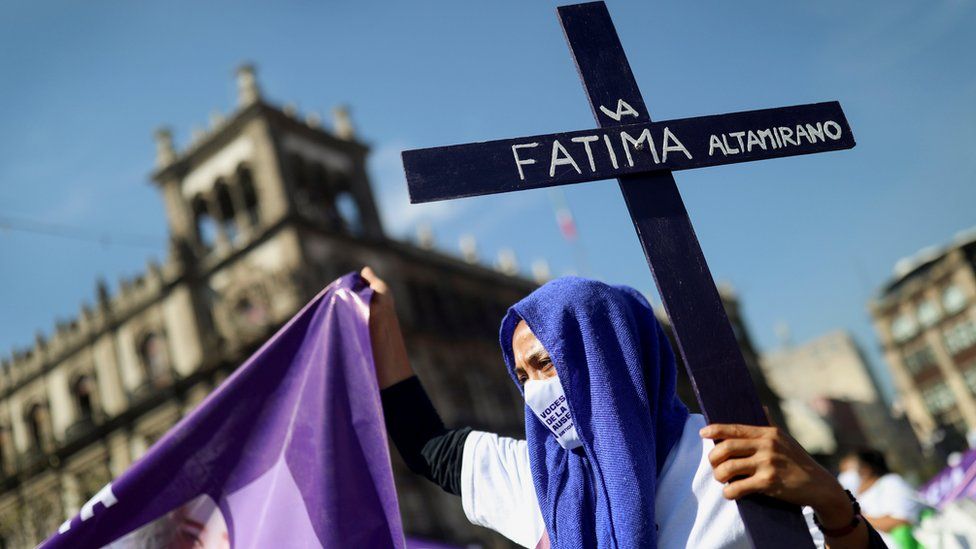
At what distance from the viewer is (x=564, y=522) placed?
2.03 m

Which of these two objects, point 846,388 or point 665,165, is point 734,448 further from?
point 846,388

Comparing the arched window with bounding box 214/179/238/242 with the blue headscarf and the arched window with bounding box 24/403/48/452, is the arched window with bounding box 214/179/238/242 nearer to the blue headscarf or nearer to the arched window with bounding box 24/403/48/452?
the arched window with bounding box 24/403/48/452

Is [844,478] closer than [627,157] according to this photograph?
No

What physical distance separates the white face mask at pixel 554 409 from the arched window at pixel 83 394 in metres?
31.3

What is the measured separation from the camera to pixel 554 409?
2.14 metres

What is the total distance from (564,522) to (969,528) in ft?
12.6

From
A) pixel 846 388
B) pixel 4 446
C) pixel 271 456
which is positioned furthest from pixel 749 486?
pixel 846 388

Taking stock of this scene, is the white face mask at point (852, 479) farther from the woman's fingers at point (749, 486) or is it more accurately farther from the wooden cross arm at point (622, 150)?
the woman's fingers at point (749, 486)

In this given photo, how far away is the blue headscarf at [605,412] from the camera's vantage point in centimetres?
191

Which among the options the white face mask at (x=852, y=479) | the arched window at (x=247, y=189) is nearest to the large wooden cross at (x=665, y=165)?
the white face mask at (x=852, y=479)

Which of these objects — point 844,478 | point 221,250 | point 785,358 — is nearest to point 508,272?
point 221,250

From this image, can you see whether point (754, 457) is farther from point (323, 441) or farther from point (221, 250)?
point (221, 250)

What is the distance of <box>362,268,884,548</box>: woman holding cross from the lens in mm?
1804

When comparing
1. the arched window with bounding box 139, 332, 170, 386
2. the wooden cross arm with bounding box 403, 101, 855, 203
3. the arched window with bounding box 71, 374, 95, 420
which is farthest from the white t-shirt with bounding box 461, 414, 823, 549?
the arched window with bounding box 71, 374, 95, 420
